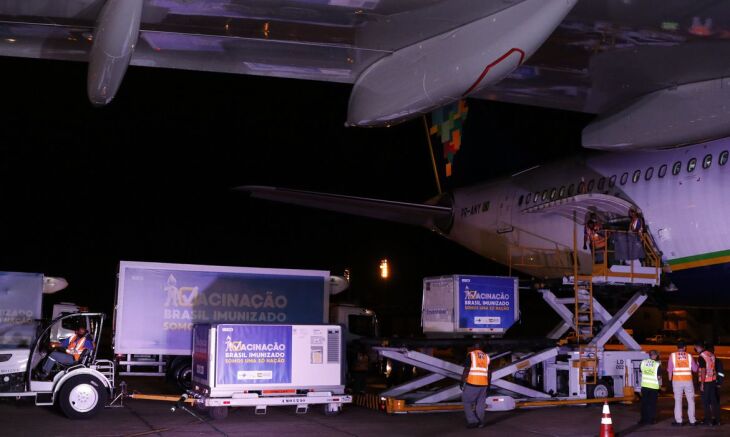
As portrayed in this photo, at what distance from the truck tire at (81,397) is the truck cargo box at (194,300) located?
371 centimetres

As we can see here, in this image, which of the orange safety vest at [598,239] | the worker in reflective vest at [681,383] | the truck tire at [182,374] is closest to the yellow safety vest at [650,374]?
the worker in reflective vest at [681,383]

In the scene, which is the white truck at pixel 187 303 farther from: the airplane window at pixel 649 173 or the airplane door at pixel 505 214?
the airplane window at pixel 649 173

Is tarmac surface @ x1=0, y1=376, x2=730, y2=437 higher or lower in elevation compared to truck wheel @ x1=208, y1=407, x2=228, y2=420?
lower

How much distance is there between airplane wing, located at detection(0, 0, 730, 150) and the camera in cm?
722

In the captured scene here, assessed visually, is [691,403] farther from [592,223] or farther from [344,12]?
[344,12]

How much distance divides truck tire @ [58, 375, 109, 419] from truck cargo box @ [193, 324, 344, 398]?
179 cm

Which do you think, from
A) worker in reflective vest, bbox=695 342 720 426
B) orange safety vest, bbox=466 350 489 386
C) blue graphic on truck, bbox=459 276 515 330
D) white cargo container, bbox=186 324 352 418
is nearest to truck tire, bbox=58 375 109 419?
white cargo container, bbox=186 324 352 418

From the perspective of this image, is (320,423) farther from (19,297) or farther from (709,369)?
(19,297)

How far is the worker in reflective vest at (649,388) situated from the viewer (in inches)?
550

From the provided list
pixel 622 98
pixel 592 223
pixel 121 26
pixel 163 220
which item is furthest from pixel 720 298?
pixel 163 220

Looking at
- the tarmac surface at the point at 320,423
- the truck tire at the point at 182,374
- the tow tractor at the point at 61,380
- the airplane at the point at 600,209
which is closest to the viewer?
the tarmac surface at the point at 320,423

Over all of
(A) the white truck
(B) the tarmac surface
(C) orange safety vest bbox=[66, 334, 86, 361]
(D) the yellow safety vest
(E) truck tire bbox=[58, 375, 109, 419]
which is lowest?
(B) the tarmac surface

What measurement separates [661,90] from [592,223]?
8959 mm

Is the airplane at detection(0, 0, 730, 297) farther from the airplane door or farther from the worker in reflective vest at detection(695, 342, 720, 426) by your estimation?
the airplane door
